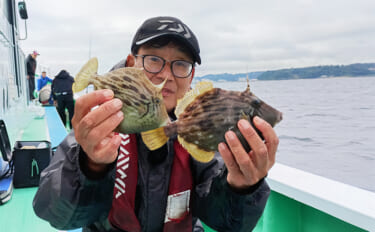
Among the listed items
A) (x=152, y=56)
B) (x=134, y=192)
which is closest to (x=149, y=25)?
(x=152, y=56)

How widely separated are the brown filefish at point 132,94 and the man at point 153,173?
68mm

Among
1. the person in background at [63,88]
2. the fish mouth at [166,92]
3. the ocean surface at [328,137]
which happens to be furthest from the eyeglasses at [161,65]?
the person in background at [63,88]

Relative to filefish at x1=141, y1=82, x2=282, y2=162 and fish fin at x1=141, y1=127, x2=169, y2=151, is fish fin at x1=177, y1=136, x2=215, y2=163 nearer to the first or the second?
filefish at x1=141, y1=82, x2=282, y2=162

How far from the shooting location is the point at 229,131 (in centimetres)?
130

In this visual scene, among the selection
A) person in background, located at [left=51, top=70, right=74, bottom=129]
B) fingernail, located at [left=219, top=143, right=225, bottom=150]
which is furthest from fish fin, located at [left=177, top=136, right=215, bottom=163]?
person in background, located at [left=51, top=70, right=74, bottom=129]

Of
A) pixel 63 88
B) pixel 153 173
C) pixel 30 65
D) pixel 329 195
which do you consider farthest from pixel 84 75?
pixel 30 65

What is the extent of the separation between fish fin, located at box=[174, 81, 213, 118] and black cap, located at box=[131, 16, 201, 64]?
0.53 meters

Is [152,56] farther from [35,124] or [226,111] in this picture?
[35,124]

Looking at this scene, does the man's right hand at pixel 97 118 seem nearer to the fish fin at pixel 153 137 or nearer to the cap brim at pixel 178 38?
the fish fin at pixel 153 137

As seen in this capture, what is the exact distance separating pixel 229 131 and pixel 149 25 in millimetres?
1059

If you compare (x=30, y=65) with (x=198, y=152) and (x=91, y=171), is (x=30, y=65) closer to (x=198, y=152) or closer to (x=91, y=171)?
(x=91, y=171)

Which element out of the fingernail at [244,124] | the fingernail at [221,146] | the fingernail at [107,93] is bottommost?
the fingernail at [221,146]

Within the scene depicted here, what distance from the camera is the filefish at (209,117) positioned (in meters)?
1.36

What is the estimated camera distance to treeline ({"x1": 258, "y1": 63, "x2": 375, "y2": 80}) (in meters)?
1.88
